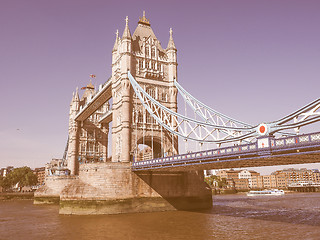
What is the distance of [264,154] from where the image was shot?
754 inches

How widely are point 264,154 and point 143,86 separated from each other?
23876 millimetres

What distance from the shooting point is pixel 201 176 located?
36469 mm

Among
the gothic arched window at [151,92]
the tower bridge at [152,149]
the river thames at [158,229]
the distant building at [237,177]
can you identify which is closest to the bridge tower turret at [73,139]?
the tower bridge at [152,149]

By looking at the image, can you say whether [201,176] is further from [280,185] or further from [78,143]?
[280,185]

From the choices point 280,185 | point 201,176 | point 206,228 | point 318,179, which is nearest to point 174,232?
point 206,228

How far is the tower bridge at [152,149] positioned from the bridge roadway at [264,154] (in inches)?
2.5

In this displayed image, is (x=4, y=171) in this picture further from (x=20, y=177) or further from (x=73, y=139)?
(x=73, y=139)

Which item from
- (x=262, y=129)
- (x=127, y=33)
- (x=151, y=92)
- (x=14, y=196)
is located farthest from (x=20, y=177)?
(x=262, y=129)

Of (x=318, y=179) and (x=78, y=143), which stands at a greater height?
(x=78, y=143)

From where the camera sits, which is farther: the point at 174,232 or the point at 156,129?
the point at 156,129

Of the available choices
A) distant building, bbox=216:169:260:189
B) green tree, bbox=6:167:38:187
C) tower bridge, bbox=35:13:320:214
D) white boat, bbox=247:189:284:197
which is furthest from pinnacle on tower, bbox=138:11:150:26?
distant building, bbox=216:169:260:189

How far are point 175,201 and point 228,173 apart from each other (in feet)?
328

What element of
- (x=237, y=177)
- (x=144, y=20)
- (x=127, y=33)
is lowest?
(x=237, y=177)

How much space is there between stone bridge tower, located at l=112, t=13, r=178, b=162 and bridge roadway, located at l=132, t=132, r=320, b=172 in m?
10.3
